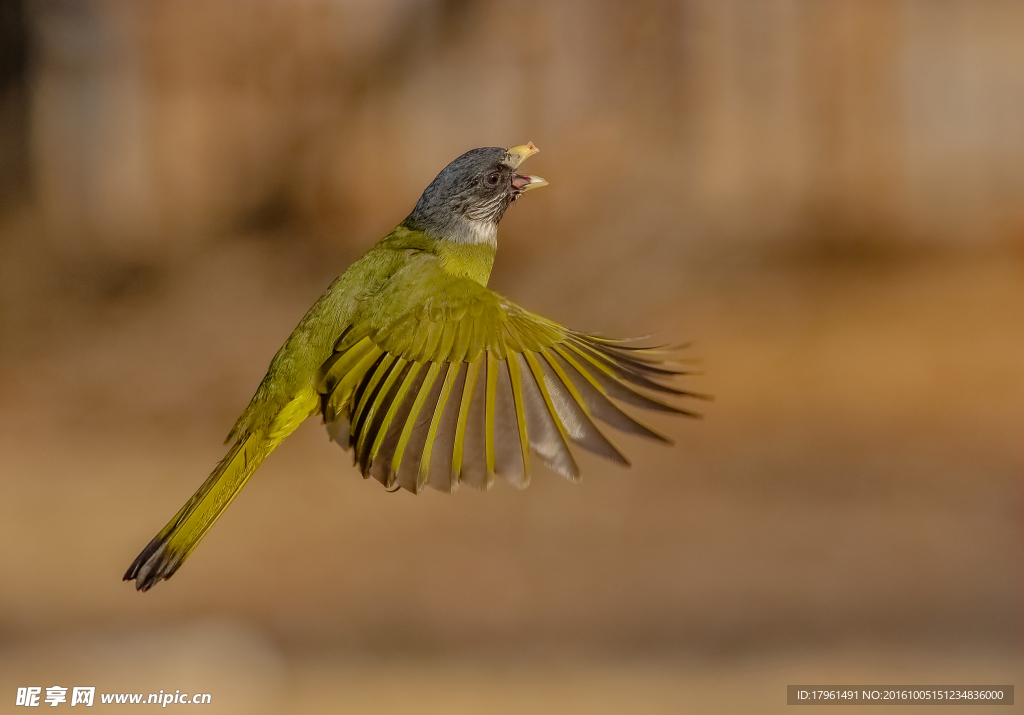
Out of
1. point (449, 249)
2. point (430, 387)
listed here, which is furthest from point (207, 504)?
point (449, 249)

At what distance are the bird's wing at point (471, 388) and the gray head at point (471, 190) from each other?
24 centimetres

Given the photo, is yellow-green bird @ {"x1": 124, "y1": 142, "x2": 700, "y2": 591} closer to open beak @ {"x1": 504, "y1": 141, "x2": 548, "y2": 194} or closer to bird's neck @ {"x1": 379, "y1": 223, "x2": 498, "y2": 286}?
bird's neck @ {"x1": 379, "y1": 223, "x2": 498, "y2": 286}

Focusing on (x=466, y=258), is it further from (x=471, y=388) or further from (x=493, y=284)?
(x=493, y=284)

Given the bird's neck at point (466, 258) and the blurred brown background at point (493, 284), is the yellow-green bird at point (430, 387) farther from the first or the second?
the blurred brown background at point (493, 284)

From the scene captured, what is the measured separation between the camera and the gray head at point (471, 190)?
2.25 metres

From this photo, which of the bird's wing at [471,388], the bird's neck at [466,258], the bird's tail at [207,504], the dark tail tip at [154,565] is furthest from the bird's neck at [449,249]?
the dark tail tip at [154,565]

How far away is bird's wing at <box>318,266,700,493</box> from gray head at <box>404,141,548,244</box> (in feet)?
0.77

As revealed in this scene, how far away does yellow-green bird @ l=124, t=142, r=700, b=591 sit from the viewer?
1.85m

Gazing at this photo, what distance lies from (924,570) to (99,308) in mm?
6153

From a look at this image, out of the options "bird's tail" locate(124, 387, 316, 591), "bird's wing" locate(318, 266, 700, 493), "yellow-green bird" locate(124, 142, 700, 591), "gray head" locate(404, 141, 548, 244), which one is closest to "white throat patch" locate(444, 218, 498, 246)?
"gray head" locate(404, 141, 548, 244)

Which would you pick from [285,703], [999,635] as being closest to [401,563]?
[285,703]

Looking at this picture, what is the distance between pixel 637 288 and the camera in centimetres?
755

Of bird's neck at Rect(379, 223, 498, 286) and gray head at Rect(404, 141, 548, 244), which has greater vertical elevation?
gray head at Rect(404, 141, 548, 244)

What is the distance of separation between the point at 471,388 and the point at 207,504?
583mm
